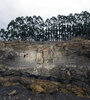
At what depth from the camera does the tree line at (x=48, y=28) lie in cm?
5091

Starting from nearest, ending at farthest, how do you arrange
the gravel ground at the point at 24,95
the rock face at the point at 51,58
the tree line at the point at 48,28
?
the gravel ground at the point at 24,95 → the rock face at the point at 51,58 → the tree line at the point at 48,28

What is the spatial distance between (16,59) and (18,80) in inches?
207

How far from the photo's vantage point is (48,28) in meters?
54.7

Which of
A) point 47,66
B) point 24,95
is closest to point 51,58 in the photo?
point 47,66

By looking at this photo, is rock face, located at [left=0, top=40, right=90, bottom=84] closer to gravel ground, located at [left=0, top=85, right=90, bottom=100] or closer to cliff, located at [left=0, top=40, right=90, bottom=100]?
cliff, located at [left=0, top=40, right=90, bottom=100]

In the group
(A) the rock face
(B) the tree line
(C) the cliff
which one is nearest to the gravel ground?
(C) the cliff

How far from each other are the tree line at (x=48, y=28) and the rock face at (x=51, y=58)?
13949 mm

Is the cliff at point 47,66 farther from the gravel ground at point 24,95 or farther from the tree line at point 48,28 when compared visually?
the tree line at point 48,28

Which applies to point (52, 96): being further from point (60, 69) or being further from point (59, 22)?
point (59, 22)

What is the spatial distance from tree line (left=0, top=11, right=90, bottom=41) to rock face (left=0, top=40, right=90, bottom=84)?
1395 centimetres

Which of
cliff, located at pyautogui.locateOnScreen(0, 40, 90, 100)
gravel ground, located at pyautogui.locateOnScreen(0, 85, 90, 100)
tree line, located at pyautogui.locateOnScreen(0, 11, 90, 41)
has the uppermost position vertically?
tree line, located at pyautogui.locateOnScreen(0, 11, 90, 41)

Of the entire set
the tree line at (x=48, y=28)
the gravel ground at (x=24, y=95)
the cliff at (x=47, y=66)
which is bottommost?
the gravel ground at (x=24, y=95)

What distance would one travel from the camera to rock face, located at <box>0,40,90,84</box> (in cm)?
3359

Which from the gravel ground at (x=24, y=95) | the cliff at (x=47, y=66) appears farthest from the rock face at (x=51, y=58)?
the gravel ground at (x=24, y=95)
